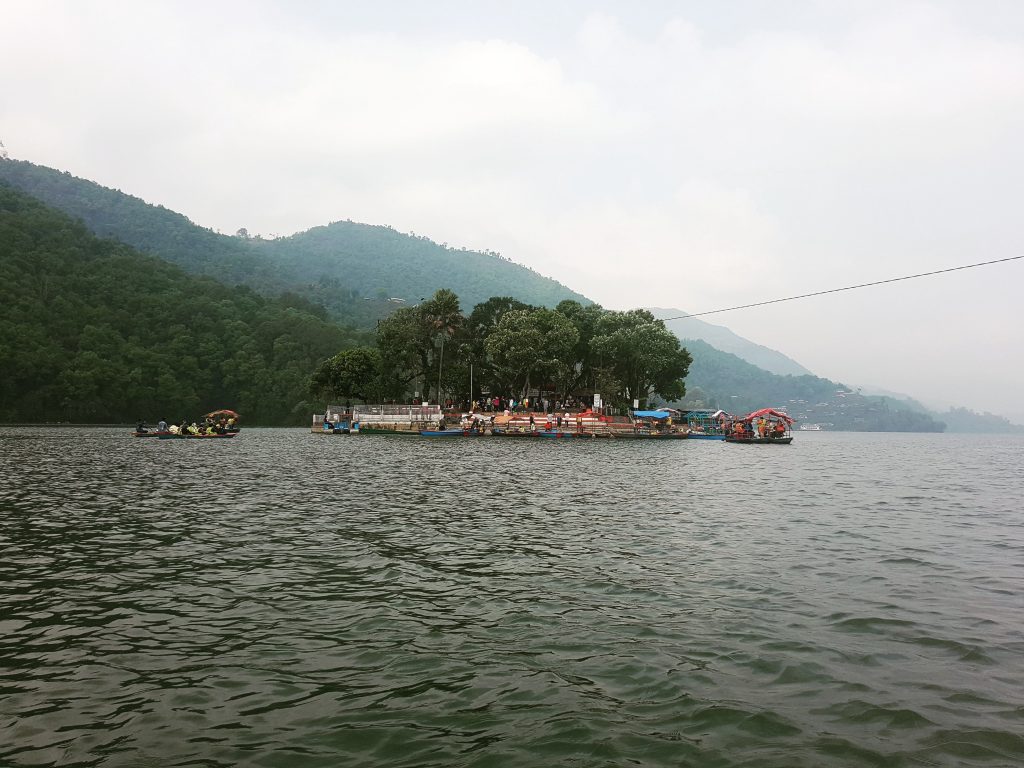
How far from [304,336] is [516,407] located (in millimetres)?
76228

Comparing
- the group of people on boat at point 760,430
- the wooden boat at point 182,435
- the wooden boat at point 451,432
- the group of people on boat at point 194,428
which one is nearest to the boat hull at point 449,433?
the wooden boat at point 451,432

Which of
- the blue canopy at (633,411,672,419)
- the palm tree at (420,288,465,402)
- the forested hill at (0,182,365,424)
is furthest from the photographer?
the forested hill at (0,182,365,424)

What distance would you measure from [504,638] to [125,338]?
468 feet

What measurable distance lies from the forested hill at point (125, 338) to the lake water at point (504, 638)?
109417 mm

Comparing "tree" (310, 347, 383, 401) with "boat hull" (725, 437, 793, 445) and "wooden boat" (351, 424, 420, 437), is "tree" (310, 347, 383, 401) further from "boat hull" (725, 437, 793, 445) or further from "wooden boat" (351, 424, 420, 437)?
"boat hull" (725, 437, 793, 445)

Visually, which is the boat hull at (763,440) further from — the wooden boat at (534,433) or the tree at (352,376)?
the tree at (352,376)

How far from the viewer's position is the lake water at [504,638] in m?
5.91

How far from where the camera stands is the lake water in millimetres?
5906

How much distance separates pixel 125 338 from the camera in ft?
416

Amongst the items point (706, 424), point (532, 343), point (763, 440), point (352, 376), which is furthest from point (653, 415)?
point (352, 376)

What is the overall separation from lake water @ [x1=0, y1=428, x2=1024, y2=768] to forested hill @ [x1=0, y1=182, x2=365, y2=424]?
4308 inches

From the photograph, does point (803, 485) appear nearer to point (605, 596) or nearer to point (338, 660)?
point (605, 596)

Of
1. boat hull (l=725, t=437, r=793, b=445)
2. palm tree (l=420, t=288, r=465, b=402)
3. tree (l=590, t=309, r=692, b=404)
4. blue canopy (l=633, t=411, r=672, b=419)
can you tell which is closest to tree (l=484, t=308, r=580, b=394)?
palm tree (l=420, t=288, r=465, b=402)

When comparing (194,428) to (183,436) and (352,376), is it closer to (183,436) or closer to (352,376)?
(183,436)
